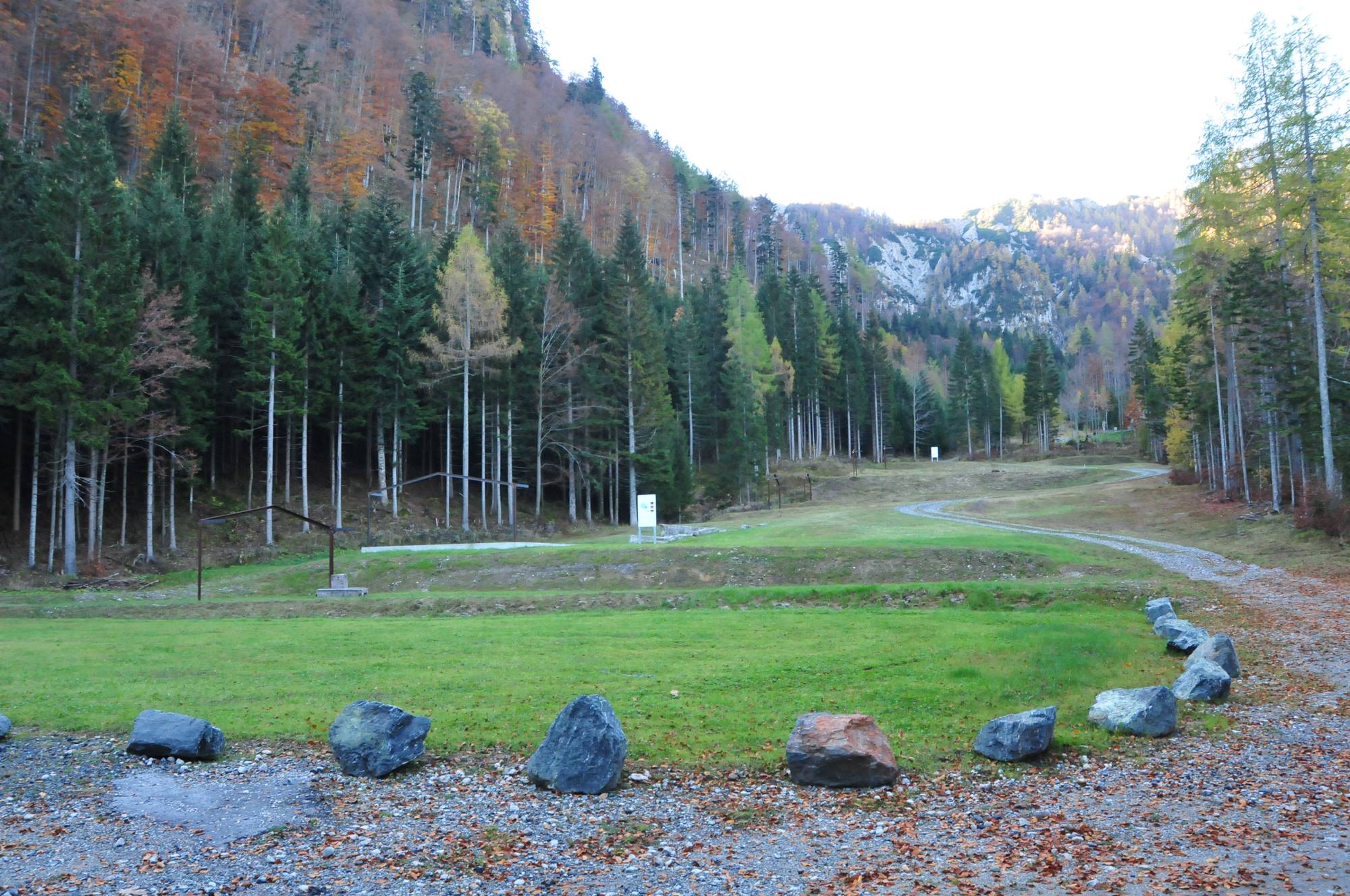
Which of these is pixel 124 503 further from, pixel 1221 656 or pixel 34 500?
pixel 1221 656

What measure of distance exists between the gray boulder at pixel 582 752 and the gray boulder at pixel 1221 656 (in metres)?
10.5

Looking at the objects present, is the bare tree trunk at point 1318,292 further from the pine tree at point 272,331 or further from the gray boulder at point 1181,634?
the pine tree at point 272,331

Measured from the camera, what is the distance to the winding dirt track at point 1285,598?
581 inches

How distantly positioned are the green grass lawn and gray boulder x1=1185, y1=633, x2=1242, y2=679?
584 mm

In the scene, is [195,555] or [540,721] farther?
[195,555]

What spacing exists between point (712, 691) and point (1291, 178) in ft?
110

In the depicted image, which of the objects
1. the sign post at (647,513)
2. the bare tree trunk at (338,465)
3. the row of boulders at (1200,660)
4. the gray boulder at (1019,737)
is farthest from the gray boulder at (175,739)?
the bare tree trunk at (338,465)

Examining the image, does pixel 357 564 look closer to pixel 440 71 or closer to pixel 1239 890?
pixel 1239 890

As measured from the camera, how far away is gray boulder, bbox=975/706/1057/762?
9930mm

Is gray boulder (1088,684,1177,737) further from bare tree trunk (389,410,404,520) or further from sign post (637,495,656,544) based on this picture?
bare tree trunk (389,410,404,520)

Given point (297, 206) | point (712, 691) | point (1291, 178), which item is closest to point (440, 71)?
point (297, 206)

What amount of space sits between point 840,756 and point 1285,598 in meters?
18.2

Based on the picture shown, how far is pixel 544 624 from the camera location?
19406mm

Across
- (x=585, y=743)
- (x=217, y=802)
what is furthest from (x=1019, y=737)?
(x=217, y=802)
